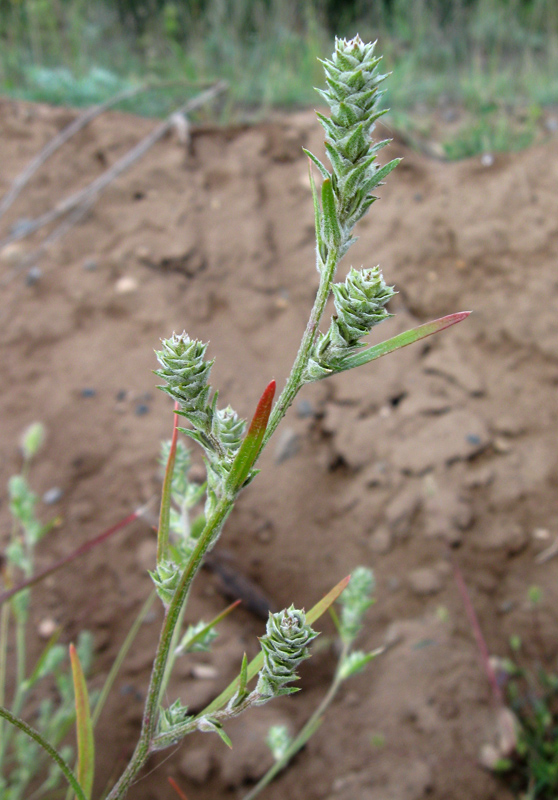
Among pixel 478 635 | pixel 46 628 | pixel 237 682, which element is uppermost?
pixel 237 682

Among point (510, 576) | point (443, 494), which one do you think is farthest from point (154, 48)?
point (510, 576)

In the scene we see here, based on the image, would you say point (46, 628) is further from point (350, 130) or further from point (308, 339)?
point (350, 130)

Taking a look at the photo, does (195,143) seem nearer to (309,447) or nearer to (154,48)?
(309,447)

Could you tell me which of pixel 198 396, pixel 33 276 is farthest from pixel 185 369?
pixel 33 276

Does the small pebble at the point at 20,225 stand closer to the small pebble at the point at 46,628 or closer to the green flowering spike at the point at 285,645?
the small pebble at the point at 46,628

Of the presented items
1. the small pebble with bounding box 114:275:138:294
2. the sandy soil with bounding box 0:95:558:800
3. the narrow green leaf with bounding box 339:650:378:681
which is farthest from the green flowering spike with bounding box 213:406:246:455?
the small pebble with bounding box 114:275:138:294

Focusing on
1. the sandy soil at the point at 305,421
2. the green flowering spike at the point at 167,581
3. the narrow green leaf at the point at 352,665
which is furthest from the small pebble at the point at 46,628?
the green flowering spike at the point at 167,581

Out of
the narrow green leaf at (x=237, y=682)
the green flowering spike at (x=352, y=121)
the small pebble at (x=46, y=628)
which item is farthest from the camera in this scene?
the small pebble at (x=46, y=628)
